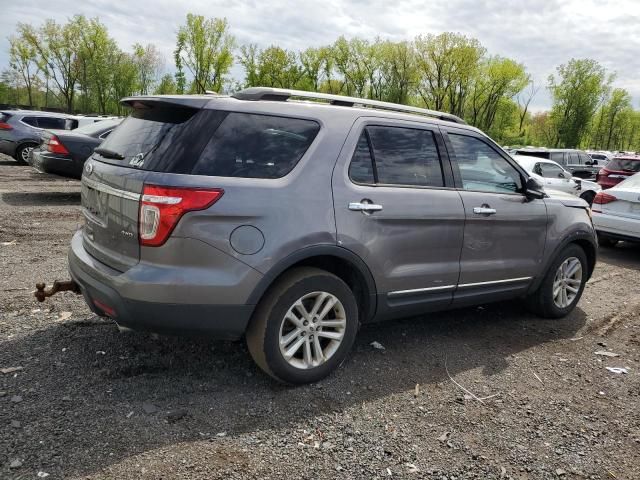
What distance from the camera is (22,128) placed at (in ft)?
49.8

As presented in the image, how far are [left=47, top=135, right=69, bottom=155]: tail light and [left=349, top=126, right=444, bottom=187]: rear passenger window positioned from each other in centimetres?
805

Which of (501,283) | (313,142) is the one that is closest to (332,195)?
(313,142)

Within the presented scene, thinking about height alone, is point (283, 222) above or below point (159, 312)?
above

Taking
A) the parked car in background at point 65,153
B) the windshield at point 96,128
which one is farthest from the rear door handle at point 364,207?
the windshield at point 96,128

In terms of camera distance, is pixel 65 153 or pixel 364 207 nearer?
pixel 364 207

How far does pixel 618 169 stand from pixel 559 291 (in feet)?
35.2

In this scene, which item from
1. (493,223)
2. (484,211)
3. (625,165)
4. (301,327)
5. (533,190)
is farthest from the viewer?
(625,165)

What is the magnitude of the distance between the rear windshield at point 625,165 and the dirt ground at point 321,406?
10.7 meters

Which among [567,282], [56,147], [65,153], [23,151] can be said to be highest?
[56,147]

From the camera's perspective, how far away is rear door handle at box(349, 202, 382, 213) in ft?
11.1

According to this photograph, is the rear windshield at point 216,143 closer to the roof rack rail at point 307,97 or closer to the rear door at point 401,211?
the roof rack rail at point 307,97

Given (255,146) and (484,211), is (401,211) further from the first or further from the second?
(255,146)

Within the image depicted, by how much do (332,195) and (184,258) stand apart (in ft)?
3.33

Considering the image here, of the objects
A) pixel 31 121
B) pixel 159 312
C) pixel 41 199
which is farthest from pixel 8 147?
pixel 159 312
